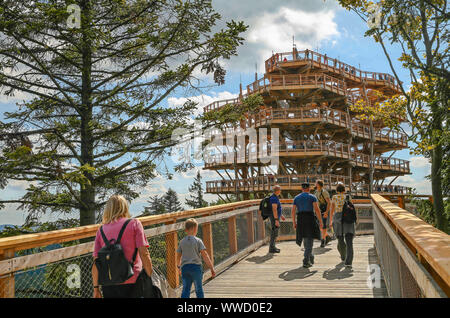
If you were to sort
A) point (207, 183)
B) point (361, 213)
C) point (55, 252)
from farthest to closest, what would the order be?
point (207, 183) → point (361, 213) → point (55, 252)

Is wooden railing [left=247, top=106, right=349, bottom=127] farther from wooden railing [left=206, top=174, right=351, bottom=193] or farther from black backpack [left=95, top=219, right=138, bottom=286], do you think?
black backpack [left=95, top=219, right=138, bottom=286]

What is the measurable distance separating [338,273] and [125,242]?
18.6 ft

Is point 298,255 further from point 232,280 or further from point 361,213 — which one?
point 361,213

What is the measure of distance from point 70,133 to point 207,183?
A: 95.3 feet

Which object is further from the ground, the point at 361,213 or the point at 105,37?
the point at 105,37

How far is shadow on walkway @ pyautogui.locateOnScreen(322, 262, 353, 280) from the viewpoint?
303 inches

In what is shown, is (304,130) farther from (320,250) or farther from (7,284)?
(7,284)

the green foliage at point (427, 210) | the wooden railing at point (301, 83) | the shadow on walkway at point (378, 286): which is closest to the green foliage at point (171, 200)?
the wooden railing at point (301, 83)

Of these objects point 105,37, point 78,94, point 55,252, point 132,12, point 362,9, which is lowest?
point 55,252

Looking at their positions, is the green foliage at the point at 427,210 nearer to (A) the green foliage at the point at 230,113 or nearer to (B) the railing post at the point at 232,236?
(A) the green foliage at the point at 230,113

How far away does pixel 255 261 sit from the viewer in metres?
9.55

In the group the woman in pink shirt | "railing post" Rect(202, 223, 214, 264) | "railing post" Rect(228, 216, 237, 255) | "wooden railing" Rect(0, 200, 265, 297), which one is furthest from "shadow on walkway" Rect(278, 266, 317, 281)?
the woman in pink shirt
